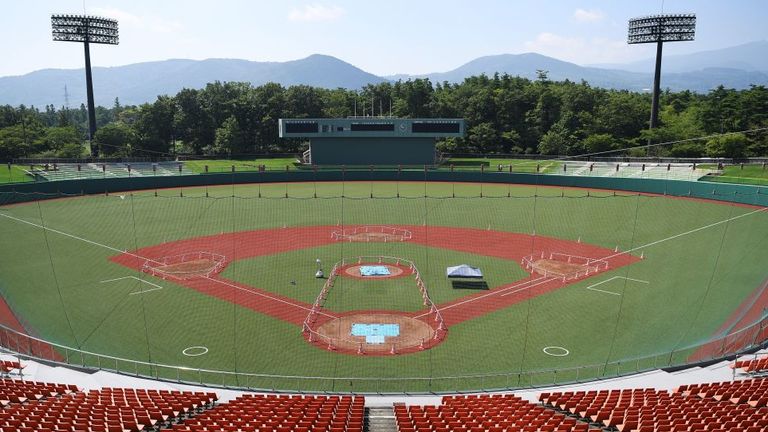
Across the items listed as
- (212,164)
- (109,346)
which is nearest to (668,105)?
(212,164)

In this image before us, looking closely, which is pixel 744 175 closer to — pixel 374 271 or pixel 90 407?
pixel 374 271

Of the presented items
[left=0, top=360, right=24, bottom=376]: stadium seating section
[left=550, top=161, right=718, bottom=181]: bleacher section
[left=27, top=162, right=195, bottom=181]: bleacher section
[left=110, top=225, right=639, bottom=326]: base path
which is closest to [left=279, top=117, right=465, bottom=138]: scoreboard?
[left=27, top=162, right=195, bottom=181]: bleacher section

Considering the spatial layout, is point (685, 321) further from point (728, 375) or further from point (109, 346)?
point (109, 346)

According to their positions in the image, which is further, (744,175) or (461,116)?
(461,116)

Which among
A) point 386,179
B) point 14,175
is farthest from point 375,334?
point 14,175

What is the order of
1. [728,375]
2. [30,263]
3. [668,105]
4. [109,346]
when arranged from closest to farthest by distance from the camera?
[728,375] → [109,346] → [30,263] → [668,105]

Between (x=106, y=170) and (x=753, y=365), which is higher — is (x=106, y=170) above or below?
above
